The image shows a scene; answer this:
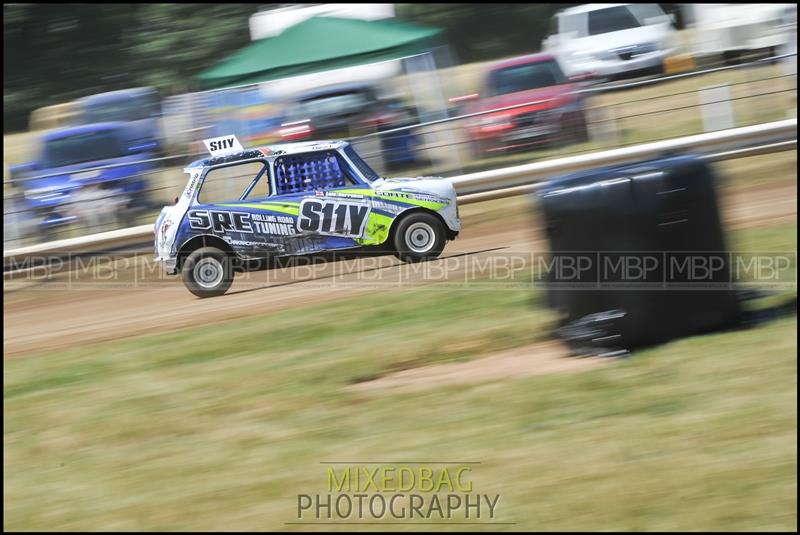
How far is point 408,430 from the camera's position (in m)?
6.09

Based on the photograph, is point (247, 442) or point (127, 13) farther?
point (127, 13)

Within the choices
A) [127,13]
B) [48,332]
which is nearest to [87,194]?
[48,332]

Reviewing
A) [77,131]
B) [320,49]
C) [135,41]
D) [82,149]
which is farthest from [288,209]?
[135,41]

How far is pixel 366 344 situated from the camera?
807 centimetres

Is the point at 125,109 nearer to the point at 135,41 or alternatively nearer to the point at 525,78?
the point at 525,78

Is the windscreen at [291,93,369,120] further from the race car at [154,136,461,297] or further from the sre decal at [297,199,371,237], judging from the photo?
the sre decal at [297,199,371,237]

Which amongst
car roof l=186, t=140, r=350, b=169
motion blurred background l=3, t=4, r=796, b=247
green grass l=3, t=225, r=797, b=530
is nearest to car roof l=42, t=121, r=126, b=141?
motion blurred background l=3, t=4, r=796, b=247

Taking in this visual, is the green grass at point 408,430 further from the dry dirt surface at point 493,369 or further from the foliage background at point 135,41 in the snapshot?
the foliage background at point 135,41

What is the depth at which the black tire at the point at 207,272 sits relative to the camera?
9.91m

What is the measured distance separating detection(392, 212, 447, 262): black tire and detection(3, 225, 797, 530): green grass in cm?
156

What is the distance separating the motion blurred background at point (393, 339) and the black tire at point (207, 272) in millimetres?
140

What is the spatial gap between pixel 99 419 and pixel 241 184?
3.52 meters

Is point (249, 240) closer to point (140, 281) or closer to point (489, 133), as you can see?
point (140, 281)

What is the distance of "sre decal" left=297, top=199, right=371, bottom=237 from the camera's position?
386 inches
